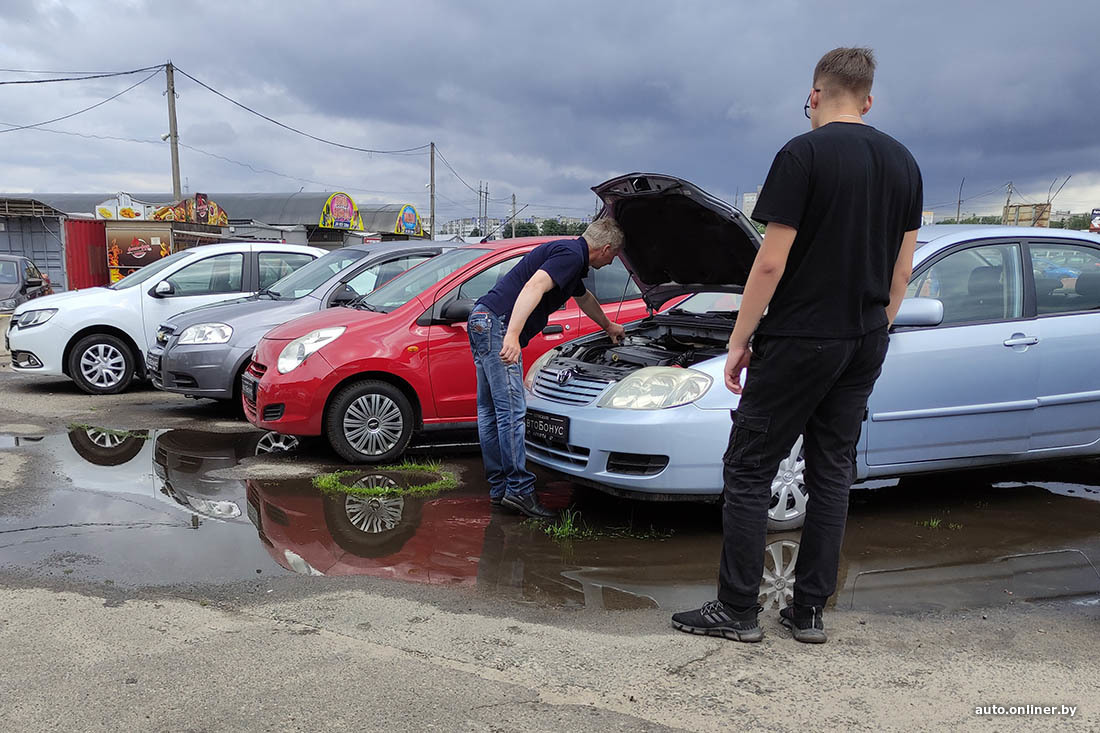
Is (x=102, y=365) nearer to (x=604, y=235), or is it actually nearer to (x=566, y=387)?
(x=566, y=387)

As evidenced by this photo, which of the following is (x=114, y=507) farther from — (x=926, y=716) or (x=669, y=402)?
(x=926, y=716)

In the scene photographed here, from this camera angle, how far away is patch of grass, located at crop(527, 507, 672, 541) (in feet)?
15.3

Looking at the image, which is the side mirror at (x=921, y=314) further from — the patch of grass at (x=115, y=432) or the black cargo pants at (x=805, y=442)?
the patch of grass at (x=115, y=432)

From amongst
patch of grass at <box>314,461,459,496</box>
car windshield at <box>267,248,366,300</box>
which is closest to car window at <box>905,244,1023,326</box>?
patch of grass at <box>314,461,459,496</box>

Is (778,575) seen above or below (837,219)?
below

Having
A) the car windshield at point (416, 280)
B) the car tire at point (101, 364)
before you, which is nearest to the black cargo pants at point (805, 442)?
the car windshield at point (416, 280)

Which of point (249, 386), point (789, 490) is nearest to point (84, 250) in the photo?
point (249, 386)

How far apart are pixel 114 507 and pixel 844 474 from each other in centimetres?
428

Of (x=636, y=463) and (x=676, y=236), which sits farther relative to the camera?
(x=676, y=236)

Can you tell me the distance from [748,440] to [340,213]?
123 feet

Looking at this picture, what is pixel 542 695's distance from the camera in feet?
9.27

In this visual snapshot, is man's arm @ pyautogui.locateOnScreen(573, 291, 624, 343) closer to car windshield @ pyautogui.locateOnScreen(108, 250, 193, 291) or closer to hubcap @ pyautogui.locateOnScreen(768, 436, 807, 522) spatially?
hubcap @ pyautogui.locateOnScreen(768, 436, 807, 522)

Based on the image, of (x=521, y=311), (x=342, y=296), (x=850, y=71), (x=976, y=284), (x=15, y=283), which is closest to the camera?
(x=850, y=71)

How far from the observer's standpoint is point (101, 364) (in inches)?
374
